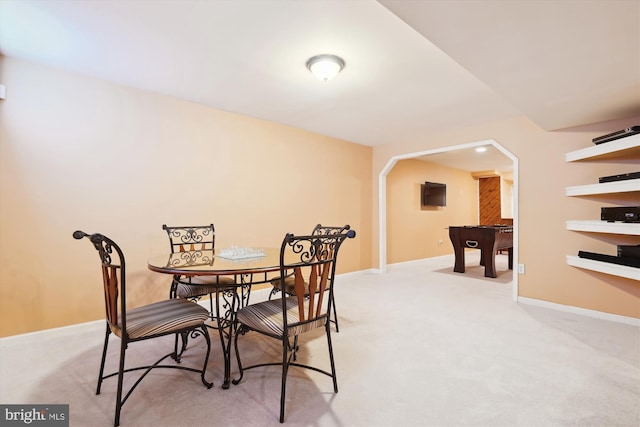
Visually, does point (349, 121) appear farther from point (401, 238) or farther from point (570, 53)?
point (401, 238)

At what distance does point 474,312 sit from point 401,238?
9.64 ft

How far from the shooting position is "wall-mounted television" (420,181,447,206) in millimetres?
6582

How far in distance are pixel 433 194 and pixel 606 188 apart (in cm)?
403

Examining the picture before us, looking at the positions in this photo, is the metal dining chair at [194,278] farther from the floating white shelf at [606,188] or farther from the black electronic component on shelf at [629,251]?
the black electronic component on shelf at [629,251]

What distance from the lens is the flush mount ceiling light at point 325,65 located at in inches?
91.7

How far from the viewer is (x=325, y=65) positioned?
235cm

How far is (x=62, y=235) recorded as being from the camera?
2.62 meters

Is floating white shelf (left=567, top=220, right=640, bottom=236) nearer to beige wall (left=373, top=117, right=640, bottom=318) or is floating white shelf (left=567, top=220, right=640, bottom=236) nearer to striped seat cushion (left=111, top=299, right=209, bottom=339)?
beige wall (left=373, top=117, right=640, bottom=318)

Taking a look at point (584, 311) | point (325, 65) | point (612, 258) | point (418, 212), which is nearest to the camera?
point (325, 65)

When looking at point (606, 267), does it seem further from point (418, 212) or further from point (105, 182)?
point (105, 182)

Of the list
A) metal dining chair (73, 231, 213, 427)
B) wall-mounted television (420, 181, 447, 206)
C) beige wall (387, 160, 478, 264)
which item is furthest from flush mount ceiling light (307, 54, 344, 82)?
wall-mounted television (420, 181, 447, 206)

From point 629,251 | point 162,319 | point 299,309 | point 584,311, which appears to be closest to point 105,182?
point 162,319

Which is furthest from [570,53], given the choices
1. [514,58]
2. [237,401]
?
[237,401]

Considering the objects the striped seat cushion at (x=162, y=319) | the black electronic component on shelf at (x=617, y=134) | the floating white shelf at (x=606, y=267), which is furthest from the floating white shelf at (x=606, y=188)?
the striped seat cushion at (x=162, y=319)
